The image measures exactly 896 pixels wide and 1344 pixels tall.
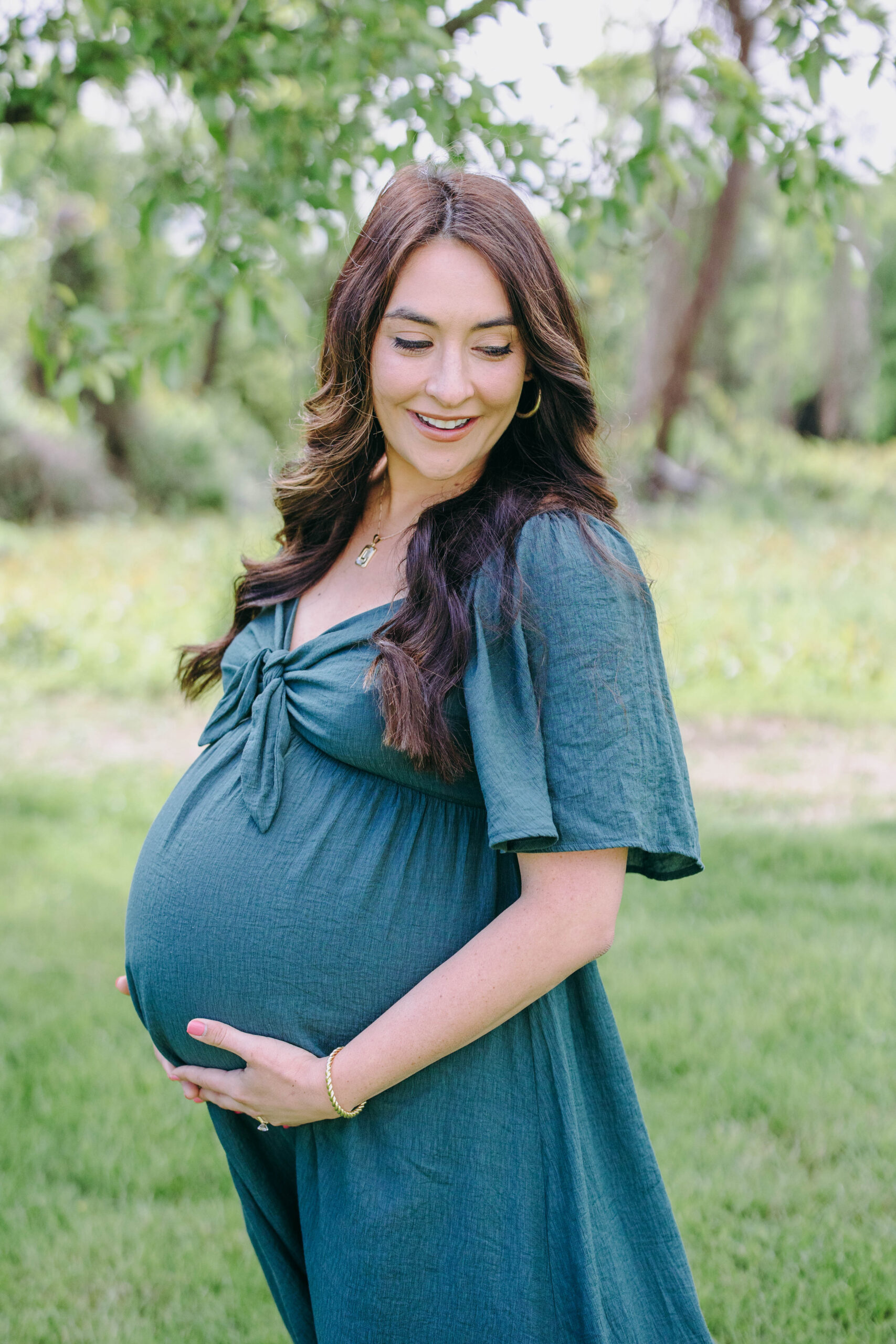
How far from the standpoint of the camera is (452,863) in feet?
4.84

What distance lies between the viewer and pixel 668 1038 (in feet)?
10.5

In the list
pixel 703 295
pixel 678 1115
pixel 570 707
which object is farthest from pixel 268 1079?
pixel 703 295

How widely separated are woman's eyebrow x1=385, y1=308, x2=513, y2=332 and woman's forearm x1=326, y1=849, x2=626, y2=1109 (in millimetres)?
684

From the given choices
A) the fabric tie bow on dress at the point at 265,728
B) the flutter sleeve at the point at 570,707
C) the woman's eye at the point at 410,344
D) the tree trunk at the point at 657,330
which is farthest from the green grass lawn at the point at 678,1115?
the tree trunk at the point at 657,330

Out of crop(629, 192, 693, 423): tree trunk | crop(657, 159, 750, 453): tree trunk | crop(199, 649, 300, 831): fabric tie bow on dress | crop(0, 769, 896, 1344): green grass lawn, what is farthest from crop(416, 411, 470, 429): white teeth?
crop(629, 192, 693, 423): tree trunk

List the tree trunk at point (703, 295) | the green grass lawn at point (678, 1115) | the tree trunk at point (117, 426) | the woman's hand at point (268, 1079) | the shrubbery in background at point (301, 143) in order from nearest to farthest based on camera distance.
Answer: the woman's hand at point (268, 1079) < the green grass lawn at point (678, 1115) < the shrubbery in background at point (301, 143) < the tree trunk at point (703, 295) < the tree trunk at point (117, 426)

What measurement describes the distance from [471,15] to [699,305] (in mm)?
8645

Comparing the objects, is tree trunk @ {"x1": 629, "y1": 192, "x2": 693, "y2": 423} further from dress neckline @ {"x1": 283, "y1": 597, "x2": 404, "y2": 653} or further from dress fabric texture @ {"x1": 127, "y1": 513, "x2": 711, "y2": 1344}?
dress fabric texture @ {"x1": 127, "y1": 513, "x2": 711, "y2": 1344}

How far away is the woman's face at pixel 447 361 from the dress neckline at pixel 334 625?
20 centimetres

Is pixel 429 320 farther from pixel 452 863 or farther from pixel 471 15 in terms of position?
pixel 471 15

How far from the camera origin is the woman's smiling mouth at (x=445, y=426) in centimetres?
156

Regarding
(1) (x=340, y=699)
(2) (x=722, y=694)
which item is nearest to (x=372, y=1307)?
(1) (x=340, y=699)

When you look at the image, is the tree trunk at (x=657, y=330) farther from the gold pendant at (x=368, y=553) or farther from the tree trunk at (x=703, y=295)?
the gold pendant at (x=368, y=553)

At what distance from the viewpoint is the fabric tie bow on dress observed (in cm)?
152
